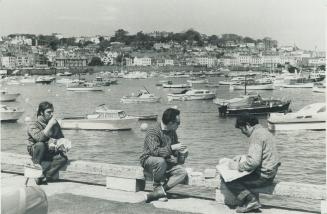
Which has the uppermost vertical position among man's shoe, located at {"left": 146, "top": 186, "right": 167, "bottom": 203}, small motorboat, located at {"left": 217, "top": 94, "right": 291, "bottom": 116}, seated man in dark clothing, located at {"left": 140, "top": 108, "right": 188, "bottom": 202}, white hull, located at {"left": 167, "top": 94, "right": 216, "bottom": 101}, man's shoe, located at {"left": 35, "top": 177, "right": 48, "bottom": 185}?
seated man in dark clothing, located at {"left": 140, "top": 108, "right": 188, "bottom": 202}

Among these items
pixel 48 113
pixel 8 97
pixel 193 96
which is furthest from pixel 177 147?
pixel 8 97

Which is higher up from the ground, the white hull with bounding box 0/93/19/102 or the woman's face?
the woman's face

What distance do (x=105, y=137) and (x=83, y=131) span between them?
3.91m

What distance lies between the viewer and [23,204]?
4.60m

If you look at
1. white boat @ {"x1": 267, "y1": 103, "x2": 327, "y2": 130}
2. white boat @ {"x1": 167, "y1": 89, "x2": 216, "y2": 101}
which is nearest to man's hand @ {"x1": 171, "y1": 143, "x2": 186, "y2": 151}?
white boat @ {"x1": 267, "y1": 103, "x2": 327, "y2": 130}

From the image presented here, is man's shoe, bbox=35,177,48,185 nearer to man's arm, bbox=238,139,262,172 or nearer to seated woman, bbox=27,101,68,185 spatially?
seated woman, bbox=27,101,68,185

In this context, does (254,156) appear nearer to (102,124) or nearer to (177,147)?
(177,147)

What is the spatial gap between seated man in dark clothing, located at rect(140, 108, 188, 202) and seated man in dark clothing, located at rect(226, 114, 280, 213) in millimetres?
920

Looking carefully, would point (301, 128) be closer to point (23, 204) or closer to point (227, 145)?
point (227, 145)

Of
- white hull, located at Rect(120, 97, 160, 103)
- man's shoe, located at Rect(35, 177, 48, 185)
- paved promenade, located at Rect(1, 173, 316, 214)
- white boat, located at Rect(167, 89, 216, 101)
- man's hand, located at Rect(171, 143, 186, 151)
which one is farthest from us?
white boat, located at Rect(167, 89, 216, 101)

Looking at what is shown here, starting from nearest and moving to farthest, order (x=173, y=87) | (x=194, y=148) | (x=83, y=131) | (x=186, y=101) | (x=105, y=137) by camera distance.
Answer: (x=194, y=148) → (x=105, y=137) → (x=83, y=131) → (x=186, y=101) → (x=173, y=87)

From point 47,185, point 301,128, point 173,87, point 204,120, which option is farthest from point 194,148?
point 173,87

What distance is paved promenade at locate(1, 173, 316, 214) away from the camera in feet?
22.8

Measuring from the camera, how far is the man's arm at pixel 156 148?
741 cm
